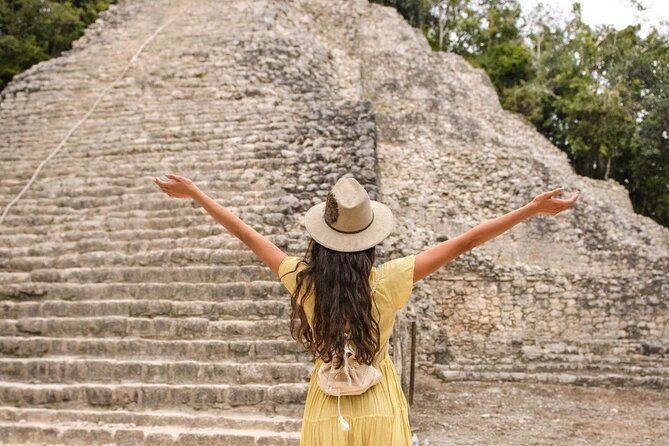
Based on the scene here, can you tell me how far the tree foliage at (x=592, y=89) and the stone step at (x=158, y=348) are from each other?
1247cm

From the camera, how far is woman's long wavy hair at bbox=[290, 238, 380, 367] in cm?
187

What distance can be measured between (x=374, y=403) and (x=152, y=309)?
3522 millimetres

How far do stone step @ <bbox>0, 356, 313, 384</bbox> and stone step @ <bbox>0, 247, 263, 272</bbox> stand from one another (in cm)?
112

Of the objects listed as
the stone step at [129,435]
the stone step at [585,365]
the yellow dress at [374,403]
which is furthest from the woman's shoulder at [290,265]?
the stone step at [585,365]

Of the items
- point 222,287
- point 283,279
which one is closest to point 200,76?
point 222,287

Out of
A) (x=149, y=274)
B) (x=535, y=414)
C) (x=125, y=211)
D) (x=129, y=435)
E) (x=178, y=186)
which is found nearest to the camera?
(x=178, y=186)

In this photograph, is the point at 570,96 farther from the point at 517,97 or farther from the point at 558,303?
the point at 558,303

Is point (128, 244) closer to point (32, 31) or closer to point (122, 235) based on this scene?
point (122, 235)

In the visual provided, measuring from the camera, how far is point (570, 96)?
16.3m

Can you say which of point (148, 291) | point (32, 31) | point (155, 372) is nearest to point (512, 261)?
point (148, 291)

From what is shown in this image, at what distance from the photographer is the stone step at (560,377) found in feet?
25.1

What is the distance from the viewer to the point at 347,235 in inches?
75.0

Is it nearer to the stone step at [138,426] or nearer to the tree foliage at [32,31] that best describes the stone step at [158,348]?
the stone step at [138,426]

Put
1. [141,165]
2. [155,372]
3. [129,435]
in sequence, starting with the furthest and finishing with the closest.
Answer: [141,165]
[155,372]
[129,435]
